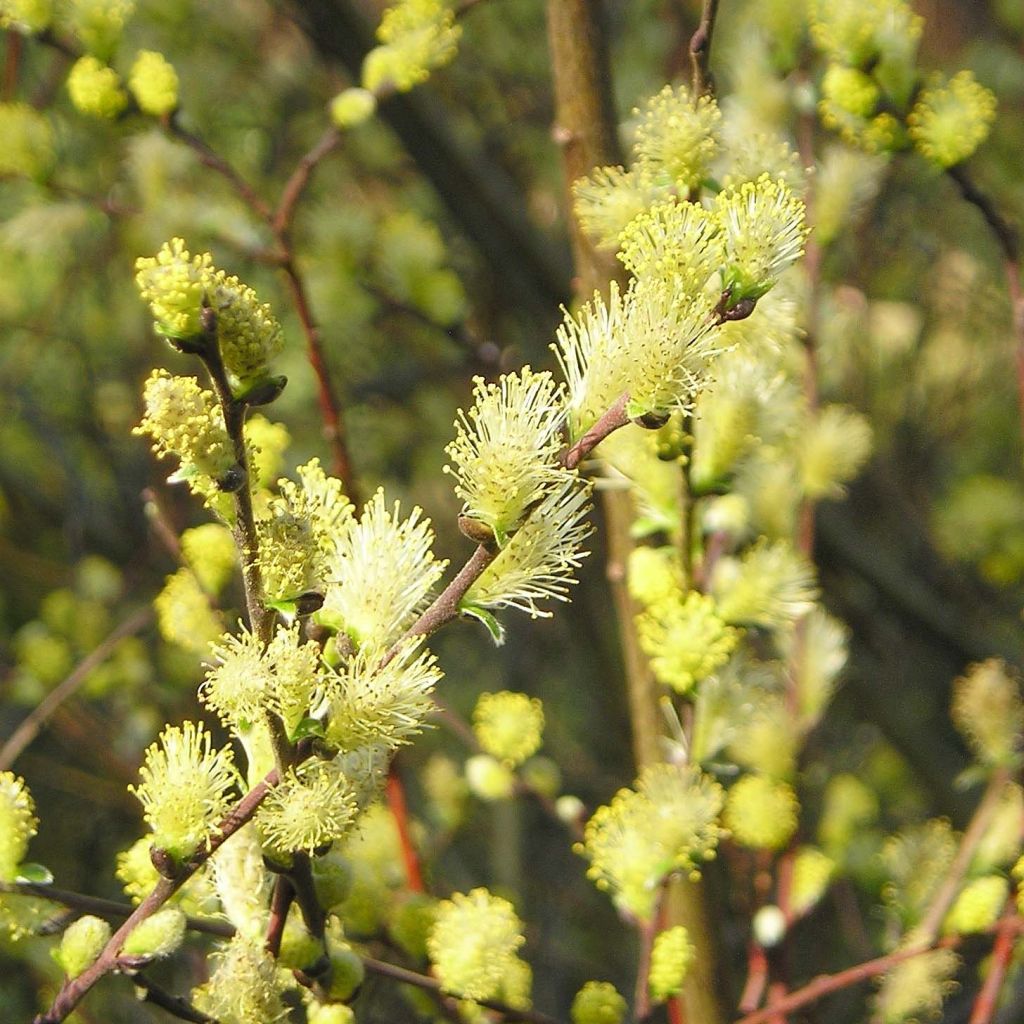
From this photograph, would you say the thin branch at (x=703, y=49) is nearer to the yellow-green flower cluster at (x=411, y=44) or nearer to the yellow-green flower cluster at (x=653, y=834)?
the yellow-green flower cluster at (x=411, y=44)

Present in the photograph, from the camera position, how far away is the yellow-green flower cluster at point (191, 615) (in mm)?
1083

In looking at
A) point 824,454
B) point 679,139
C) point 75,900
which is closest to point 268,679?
point 75,900

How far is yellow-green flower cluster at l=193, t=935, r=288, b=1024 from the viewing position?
0.76 m

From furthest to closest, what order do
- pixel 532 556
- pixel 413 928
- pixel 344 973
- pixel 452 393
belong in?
pixel 452 393, pixel 413 928, pixel 344 973, pixel 532 556

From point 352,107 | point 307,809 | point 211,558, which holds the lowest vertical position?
point 307,809

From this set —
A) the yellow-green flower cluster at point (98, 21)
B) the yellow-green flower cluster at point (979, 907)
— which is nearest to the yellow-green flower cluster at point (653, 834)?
the yellow-green flower cluster at point (979, 907)

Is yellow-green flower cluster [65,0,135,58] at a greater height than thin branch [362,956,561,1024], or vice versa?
yellow-green flower cluster [65,0,135,58]

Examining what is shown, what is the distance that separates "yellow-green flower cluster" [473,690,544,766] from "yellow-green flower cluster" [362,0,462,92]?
59cm

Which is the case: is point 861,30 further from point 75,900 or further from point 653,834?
point 75,900

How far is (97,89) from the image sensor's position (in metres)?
1.21

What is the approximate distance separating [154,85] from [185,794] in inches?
29.2

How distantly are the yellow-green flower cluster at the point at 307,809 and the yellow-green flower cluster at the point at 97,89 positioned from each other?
74 centimetres

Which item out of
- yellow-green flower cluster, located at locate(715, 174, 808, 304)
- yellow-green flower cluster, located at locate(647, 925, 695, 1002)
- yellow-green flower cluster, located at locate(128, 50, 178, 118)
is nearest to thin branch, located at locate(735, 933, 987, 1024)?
yellow-green flower cluster, located at locate(647, 925, 695, 1002)

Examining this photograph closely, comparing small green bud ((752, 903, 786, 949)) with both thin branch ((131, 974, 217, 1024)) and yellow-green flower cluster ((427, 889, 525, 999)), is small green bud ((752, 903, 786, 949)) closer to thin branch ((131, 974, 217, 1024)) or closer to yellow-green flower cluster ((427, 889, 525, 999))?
yellow-green flower cluster ((427, 889, 525, 999))
